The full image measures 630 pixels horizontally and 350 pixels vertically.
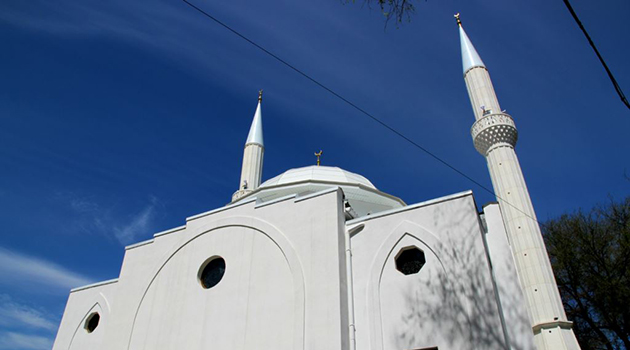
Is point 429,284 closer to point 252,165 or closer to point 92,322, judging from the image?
point 92,322

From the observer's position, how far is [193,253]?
11.1 m

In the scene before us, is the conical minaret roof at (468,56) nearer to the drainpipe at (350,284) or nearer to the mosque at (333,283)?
the mosque at (333,283)

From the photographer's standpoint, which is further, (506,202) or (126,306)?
(506,202)

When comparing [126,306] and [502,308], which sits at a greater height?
[126,306]

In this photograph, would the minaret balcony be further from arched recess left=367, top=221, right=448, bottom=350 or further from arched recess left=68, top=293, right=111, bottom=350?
arched recess left=68, top=293, right=111, bottom=350

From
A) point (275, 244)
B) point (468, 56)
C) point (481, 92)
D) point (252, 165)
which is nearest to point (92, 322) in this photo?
point (275, 244)

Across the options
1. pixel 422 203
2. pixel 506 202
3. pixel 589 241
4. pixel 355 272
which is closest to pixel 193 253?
pixel 355 272

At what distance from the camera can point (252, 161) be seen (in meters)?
21.7

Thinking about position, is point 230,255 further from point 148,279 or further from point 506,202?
point 506,202

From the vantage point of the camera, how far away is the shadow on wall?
24.1 ft

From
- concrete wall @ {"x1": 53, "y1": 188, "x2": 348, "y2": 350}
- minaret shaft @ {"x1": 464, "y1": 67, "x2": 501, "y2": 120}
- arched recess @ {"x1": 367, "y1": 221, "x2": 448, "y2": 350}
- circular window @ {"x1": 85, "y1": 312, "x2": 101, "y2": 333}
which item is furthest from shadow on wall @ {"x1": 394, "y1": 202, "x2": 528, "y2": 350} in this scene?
circular window @ {"x1": 85, "y1": 312, "x2": 101, "y2": 333}

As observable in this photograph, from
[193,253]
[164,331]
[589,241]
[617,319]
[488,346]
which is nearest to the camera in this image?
[488,346]

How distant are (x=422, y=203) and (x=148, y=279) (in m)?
7.57

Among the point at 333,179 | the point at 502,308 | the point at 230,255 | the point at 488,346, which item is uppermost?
the point at 333,179
